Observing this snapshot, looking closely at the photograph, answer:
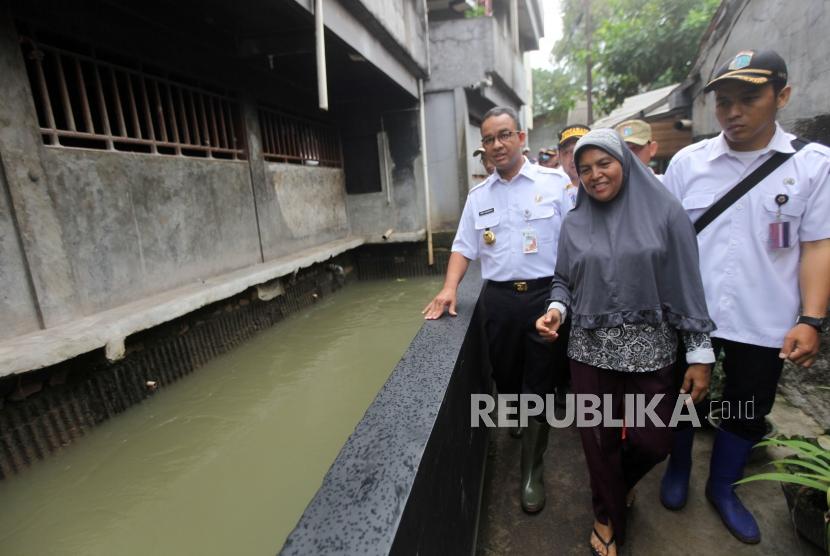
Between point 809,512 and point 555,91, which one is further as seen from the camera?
point 555,91

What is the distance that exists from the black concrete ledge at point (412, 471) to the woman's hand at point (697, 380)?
0.88 metres

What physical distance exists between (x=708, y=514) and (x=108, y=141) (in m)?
5.37

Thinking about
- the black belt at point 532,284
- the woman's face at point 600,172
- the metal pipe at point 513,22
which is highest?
the metal pipe at point 513,22

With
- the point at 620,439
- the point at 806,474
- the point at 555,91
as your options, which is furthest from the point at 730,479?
the point at 555,91

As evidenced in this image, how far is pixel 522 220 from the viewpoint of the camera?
233 centimetres

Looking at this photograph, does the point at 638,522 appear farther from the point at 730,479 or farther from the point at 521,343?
the point at 521,343

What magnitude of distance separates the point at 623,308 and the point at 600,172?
52cm

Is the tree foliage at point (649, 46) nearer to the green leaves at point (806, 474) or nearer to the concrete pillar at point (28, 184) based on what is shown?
the green leaves at point (806, 474)

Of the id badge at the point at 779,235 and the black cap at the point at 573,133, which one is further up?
the black cap at the point at 573,133

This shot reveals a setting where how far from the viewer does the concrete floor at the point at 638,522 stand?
1854mm

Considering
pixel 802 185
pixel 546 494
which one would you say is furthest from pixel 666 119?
pixel 546 494

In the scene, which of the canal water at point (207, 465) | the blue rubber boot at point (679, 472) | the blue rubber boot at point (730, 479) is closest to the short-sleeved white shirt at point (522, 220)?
the blue rubber boot at point (679, 472)

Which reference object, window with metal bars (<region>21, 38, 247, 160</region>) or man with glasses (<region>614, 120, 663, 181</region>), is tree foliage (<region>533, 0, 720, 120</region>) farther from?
window with metal bars (<region>21, 38, 247, 160</region>)

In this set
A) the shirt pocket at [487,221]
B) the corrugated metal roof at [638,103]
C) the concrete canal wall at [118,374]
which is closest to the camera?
the shirt pocket at [487,221]
